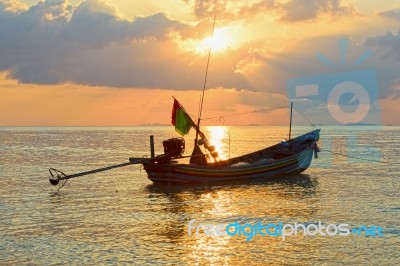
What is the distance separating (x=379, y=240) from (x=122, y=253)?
10.1 m

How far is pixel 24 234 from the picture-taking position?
19594 mm

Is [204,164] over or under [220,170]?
over

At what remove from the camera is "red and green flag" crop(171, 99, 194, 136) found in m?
34.4

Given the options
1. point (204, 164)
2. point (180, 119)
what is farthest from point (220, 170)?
point (180, 119)

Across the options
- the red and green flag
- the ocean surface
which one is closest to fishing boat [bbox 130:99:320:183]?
the red and green flag

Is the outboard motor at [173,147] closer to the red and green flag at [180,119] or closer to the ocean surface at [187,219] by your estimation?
the ocean surface at [187,219]

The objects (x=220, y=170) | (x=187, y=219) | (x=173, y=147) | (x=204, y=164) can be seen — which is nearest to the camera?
(x=187, y=219)

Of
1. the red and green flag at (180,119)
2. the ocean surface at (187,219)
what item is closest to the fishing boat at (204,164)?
the red and green flag at (180,119)

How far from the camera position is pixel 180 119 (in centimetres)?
3478

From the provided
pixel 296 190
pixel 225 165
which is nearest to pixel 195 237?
pixel 296 190

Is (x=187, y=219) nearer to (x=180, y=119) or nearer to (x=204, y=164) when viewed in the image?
(x=204, y=164)

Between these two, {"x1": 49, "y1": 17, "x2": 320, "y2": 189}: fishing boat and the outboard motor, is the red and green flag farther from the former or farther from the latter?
the outboard motor

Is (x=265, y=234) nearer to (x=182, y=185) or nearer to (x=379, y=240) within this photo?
(x=379, y=240)

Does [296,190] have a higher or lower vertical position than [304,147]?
lower
